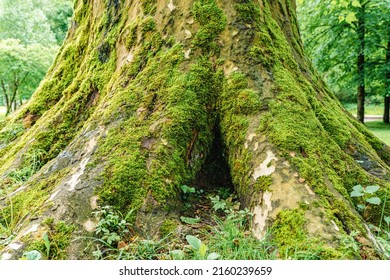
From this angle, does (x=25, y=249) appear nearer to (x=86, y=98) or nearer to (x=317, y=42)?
(x=86, y=98)

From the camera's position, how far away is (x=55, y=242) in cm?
286

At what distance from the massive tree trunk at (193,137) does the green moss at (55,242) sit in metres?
0.04

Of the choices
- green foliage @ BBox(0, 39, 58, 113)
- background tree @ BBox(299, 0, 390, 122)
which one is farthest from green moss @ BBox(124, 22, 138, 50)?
green foliage @ BBox(0, 39, 58, 113)

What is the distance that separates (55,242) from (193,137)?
147cm

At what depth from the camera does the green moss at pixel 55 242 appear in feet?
9.18

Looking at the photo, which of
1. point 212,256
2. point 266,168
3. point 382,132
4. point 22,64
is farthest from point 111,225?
point 22,64

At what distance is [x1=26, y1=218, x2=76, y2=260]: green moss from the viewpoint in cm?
280

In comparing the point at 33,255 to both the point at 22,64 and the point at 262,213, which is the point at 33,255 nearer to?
the point at 262,213

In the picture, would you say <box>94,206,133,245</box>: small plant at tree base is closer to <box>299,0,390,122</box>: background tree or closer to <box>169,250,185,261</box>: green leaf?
<box>169,250,185,261</box>: green leaf

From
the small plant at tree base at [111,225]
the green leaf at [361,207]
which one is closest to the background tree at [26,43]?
the small plant at tree base at [111,225]

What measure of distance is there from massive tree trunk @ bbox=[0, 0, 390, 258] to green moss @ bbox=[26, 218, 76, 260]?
0.04m

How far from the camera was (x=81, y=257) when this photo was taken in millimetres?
2859

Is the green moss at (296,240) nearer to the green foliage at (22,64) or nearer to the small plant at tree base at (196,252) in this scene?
the small plant at tree base at (196,252)
